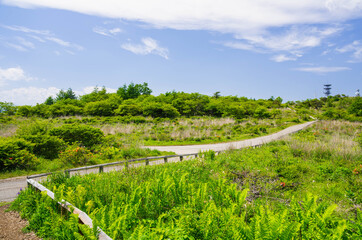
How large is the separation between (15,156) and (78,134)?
3.70 metres

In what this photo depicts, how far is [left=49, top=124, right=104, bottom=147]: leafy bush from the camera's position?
12680 millimetres

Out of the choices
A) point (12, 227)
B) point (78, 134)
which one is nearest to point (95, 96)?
point (78, 134)

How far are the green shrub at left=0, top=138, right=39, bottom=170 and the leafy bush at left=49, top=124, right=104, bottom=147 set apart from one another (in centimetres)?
234

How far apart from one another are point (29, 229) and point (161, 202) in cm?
288

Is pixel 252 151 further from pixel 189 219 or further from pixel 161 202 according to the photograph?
pixel 189 219

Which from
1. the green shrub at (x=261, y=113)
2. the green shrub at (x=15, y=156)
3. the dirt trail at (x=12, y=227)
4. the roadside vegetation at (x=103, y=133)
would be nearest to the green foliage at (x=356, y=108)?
the roadside vegetation at (x=103, y=133)

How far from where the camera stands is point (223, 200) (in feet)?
14.8

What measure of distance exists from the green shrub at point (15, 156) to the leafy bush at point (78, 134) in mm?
2341

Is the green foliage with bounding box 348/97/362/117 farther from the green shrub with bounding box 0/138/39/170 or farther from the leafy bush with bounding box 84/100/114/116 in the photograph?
the green shrub with bounding box 0/138/39/170

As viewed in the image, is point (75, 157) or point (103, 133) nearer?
point (75, 157)

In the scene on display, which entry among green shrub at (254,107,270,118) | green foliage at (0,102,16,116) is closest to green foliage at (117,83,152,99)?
green foliage at (0,102,16,116)

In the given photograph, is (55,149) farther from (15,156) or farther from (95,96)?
(95,96)

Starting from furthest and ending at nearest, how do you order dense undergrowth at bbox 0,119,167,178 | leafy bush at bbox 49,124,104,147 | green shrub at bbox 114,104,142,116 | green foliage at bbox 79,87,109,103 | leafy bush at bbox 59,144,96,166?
green foliage at bbox 79,87,109,103 < green shrub at bbox 114,104,142,116 < leafy bush at bbox 49,124,104,147 < leafy bush at bbox 59,144,96,166 < dense undergrowth at bbox 0,119,167,178

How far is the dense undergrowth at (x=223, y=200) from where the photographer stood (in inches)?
121
